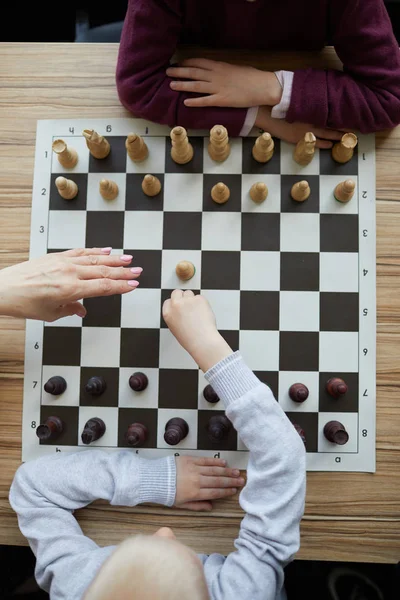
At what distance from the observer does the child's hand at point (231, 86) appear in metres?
1.22

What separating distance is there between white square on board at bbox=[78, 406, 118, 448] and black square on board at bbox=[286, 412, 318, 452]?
459 millimetres

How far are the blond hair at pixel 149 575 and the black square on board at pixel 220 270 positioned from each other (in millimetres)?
641

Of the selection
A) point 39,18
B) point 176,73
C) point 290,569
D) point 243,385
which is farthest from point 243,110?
point 290,569

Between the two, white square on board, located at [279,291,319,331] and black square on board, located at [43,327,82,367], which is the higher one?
white square on board, located at [279,291,319,331]

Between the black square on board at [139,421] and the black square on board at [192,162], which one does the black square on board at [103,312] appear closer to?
the black square on board at [139,421]

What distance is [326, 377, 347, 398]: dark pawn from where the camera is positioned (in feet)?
3.77

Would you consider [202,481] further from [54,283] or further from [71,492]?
[54,283]

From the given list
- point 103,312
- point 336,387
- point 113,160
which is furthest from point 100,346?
point 336,387

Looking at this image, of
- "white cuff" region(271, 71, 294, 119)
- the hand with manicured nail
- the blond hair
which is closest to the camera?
the blond hair

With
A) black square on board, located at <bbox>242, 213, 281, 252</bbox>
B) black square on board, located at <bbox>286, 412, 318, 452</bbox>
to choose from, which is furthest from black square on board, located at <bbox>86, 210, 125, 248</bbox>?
black square on board, located at <bbox>286, 412, 318, 452</bbox>

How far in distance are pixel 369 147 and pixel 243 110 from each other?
362mm

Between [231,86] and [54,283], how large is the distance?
2.23 feet

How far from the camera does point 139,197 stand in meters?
1.29

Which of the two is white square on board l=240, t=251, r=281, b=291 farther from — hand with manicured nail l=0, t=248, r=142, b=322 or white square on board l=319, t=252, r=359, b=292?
hand with manicured nail l=0, t=248, r=142, b=322
